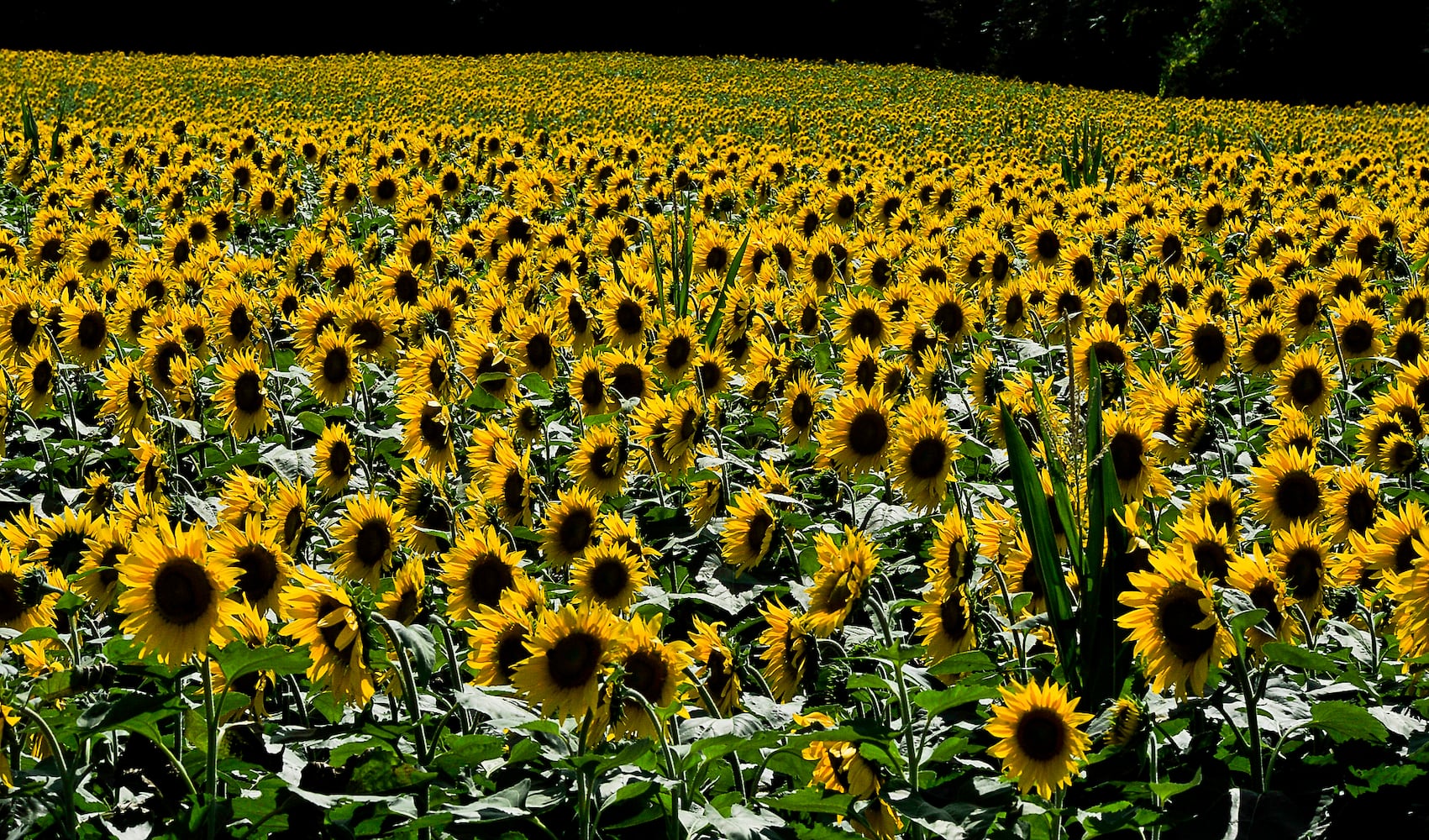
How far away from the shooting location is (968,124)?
18.6m

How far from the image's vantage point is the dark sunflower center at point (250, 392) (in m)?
4.54

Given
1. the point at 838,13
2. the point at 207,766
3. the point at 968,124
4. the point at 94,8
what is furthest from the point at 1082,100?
the point at 94,8

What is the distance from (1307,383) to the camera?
4246 mm

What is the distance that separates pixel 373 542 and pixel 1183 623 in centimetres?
178

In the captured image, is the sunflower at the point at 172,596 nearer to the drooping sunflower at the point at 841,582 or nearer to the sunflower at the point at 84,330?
the drooping sunflower at the point at 841,582

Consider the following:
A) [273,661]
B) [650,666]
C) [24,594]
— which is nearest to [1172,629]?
[650,666]

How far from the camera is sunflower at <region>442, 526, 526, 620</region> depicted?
2.90 metres

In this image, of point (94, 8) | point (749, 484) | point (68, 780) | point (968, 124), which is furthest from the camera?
point (94, 8)

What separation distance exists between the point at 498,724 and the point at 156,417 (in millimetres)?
2696

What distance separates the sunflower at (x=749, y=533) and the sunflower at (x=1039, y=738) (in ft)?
3.81

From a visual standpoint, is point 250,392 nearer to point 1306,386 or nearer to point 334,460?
point 334,460

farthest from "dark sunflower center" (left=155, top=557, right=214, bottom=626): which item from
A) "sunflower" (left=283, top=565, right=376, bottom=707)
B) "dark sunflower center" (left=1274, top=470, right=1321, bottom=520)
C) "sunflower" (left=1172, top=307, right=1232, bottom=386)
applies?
"sunflower" (left=1172, top=307, right=1232, bottom=386)

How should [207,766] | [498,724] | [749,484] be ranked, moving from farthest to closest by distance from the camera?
[749,484] < [498,724] < [207,766]

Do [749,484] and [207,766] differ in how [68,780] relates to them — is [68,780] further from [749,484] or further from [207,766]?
[749,484]
